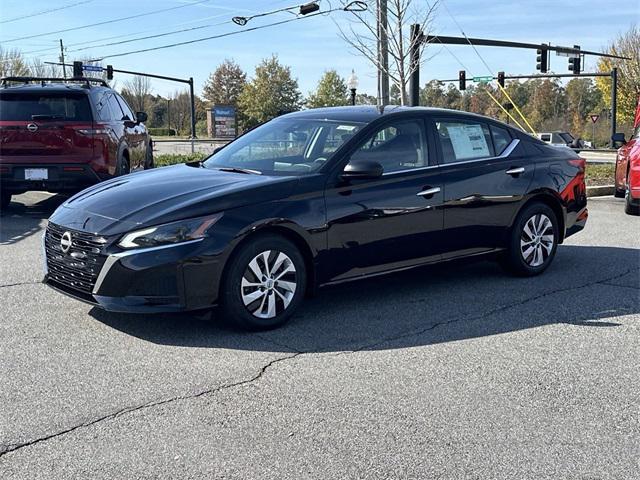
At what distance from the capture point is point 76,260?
195 inches

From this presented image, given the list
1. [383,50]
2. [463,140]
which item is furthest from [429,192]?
[383,50]

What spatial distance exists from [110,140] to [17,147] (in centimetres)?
130

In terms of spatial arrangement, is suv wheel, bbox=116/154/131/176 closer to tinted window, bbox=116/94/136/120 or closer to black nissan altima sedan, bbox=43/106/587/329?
tinted window, bbox=116/94/136/120

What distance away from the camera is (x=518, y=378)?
14.2 feet

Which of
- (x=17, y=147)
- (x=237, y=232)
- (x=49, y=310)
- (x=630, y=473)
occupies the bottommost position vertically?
(x=630, y=473)

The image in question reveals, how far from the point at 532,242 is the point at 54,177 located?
6726 mm

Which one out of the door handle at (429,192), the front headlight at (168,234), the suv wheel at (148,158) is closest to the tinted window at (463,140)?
the door handle at (429,192)

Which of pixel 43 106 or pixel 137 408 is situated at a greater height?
pixel 43 106

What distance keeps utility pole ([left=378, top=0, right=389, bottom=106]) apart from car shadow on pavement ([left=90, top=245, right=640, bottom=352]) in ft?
35.7

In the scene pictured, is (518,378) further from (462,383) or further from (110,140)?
(110,140)

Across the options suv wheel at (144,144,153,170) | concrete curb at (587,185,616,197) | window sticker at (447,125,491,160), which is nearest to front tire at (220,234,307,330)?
window sticker at (447,125,491,160)

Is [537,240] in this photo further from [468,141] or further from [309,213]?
[309,213]

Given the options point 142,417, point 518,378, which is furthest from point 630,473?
point 142,417

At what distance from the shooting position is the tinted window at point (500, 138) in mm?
6738
